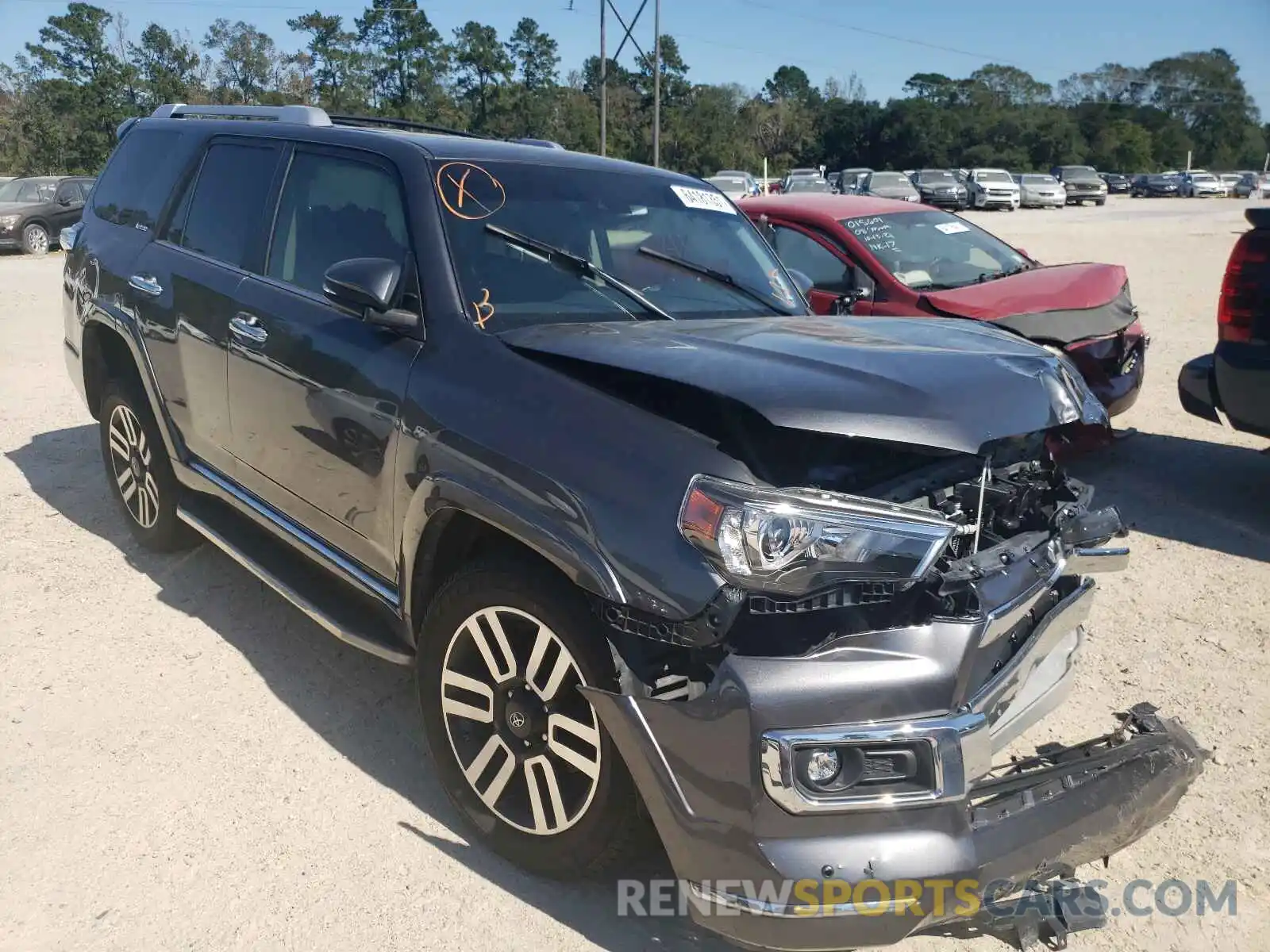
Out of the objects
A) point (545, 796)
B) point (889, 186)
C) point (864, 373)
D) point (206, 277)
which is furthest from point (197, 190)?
point (889, 186)

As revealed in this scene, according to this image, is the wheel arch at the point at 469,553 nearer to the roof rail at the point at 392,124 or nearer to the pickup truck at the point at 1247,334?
the roof rail at the point at 392,124

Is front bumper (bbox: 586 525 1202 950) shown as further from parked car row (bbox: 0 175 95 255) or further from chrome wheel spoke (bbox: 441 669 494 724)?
parked car row (bbox: 0 175 95 255)

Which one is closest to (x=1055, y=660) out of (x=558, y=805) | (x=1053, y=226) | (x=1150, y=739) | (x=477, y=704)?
(x=1150, y=739)

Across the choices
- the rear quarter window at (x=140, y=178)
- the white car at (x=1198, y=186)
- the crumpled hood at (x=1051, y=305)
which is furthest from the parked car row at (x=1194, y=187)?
the rear quarter window at (x=140, y=178)

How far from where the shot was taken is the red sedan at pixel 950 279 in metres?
6.18

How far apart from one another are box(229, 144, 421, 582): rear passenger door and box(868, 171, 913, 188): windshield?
3626cm

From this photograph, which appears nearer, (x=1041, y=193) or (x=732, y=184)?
(x=732, y=184)

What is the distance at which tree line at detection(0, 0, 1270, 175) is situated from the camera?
53.2 meters

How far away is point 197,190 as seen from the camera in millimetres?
4398

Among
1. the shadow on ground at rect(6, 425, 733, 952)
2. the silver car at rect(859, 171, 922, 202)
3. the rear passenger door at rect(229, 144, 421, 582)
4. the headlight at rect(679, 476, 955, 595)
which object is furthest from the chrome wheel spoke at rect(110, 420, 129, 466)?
the silver car at rect(859, 171, 922, 202)

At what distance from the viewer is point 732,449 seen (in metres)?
2.28

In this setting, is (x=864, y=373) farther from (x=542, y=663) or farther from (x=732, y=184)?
(x=732, y=184)

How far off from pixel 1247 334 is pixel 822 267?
2.65 metres

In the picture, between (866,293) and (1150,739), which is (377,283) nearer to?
(1150,739)
